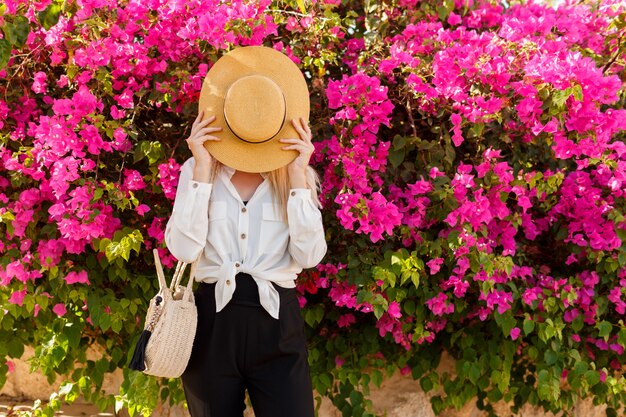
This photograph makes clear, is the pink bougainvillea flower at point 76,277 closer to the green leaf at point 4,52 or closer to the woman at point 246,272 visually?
the woman at point 246,272

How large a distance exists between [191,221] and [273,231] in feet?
0.87

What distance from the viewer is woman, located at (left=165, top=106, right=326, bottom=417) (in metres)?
2.33

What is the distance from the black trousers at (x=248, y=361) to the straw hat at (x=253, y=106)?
15.5 inches

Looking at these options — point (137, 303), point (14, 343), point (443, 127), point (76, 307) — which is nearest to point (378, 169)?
point (443, 127)

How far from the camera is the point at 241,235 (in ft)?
7.88

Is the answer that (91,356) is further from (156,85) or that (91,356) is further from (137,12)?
(137,12)

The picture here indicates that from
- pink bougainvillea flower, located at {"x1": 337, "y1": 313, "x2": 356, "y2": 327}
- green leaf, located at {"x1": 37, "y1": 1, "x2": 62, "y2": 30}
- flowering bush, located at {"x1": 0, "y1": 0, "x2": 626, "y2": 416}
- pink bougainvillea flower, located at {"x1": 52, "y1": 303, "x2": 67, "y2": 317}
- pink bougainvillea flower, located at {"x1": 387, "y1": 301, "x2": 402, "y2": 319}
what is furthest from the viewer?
pink bougainvillea flower, located at {"x1": 337, "y1": 313, "x2": 356, "y2": 327}

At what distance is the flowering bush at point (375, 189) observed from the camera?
119 inches

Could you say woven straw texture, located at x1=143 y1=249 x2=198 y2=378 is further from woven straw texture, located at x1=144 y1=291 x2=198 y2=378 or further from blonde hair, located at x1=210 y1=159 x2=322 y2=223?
blonde hair, located at x1=210 y1=159 x2=322 y2=223

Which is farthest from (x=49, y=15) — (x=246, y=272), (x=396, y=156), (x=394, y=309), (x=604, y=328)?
(x=604, y=328)

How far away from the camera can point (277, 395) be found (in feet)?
7.63

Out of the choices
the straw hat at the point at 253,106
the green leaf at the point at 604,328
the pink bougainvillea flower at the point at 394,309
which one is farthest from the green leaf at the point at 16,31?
the green leaf at the point at 604,328

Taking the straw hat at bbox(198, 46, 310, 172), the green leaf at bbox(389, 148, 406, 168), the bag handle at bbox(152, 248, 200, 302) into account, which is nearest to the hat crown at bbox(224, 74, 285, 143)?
the straw hat at bbox(198, 46, 310, 172)

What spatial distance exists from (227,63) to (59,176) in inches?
35.2
